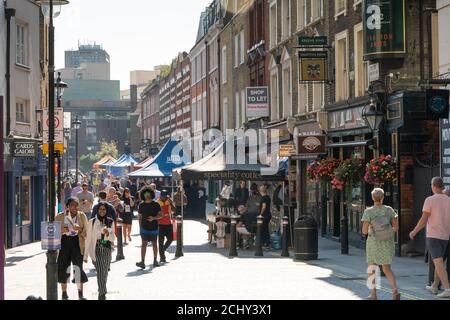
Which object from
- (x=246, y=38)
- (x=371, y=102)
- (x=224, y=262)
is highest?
(x=246, y=38)

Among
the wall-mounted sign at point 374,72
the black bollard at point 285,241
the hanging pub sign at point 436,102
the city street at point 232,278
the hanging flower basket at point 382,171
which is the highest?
the wall-mounted sign at point 374,72

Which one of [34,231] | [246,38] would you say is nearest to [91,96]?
[246,38]

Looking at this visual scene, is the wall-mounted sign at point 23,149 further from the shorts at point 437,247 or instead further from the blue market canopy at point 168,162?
the shorts at point 437,247

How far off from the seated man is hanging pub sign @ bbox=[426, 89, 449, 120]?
311 inches

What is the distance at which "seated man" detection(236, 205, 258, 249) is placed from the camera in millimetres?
26172

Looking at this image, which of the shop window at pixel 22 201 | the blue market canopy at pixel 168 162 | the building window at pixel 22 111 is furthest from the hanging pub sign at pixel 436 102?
the blue market canopy at pixel 168 162

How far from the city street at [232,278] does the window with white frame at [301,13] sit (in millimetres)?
11452

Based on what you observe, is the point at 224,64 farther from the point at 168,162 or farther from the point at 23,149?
the point at 23,149

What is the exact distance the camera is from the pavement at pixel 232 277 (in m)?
15.6

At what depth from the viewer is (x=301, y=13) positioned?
114ft
